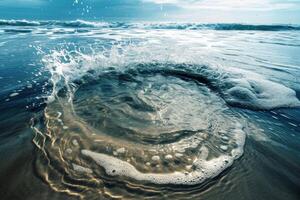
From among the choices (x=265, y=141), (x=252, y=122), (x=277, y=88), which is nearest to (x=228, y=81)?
(x=277, y=88)

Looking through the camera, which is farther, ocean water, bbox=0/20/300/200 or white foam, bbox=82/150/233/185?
white foam, bbox=82/150/233/185

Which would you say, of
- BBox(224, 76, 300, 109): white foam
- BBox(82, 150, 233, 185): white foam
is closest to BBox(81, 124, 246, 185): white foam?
BBox(82, 150, 233, 185): white foam

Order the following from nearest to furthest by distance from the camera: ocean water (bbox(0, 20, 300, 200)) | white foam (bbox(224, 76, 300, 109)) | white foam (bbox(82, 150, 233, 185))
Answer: ocean water (bbox(0, 20, 300, 200)) → white foam (bbox(82, 150, 233, 185)) → white foam (bbox(224, 76, 300, 109))

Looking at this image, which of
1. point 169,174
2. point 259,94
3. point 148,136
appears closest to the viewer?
point 169,174

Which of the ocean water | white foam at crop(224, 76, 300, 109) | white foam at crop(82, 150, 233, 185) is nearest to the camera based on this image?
the ocean water

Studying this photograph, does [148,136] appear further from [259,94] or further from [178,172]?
[259,94]

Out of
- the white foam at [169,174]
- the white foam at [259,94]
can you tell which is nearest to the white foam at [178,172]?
the white foam at [169,174]

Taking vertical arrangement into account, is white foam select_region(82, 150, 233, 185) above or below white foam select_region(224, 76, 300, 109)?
below

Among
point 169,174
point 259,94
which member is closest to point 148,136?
point 169,174

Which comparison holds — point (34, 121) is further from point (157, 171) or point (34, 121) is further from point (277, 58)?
point (277, 58)

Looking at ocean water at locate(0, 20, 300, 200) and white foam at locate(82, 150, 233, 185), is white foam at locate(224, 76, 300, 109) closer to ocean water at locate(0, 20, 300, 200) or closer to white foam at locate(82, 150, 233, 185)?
ocean water at locate(0, 20, 300, 200)

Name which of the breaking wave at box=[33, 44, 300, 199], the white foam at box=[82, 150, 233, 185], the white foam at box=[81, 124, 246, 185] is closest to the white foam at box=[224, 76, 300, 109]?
the breaking wave at box=[33, 44, 300, 199]
